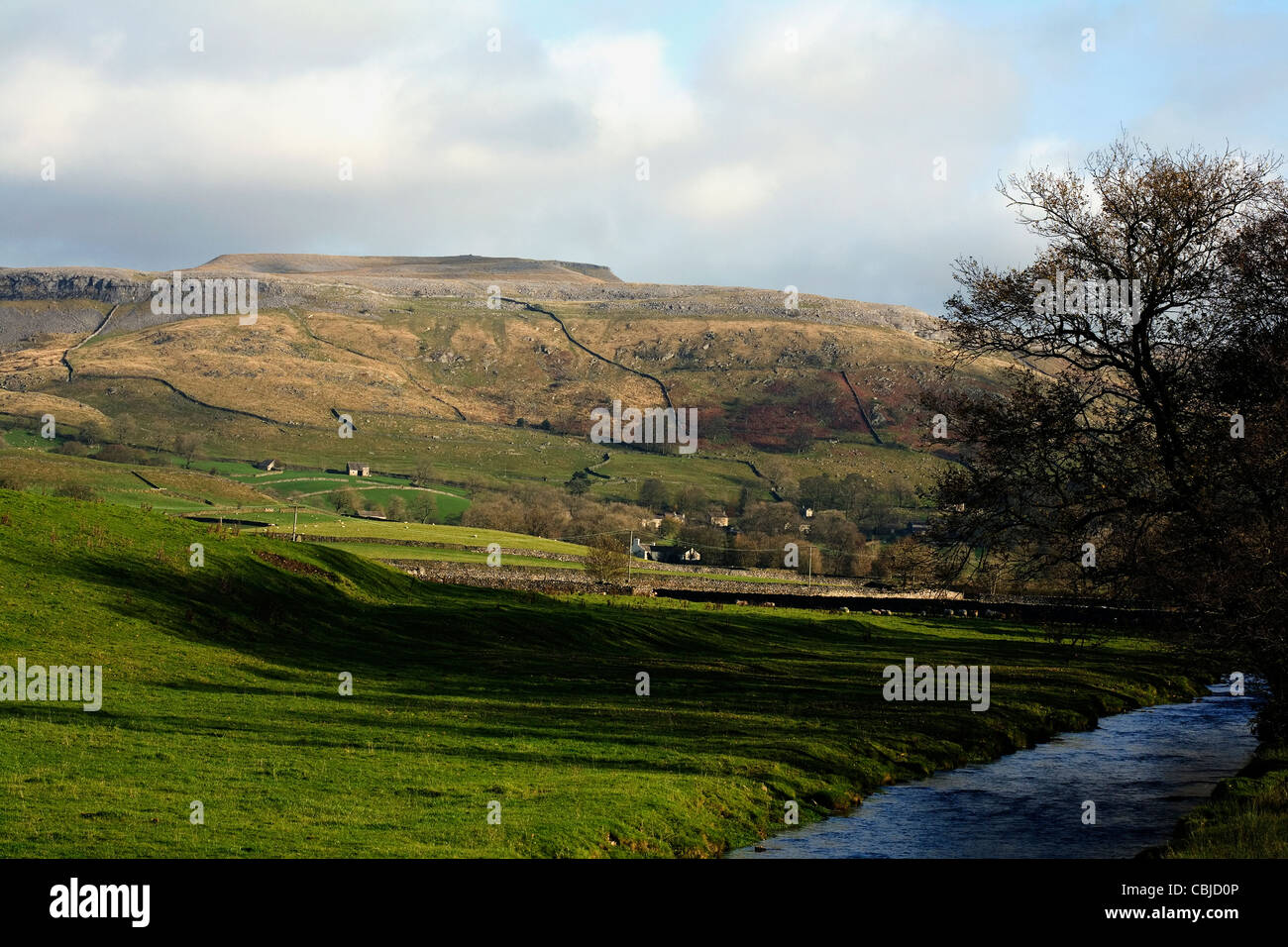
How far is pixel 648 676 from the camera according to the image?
50.9 m

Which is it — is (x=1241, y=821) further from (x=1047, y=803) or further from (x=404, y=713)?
(x=404, y=713)

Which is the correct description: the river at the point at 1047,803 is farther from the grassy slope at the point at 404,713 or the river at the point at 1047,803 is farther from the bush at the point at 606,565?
the bush at the point at 606,565

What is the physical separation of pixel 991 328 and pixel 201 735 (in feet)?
81.2

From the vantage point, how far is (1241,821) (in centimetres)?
2462

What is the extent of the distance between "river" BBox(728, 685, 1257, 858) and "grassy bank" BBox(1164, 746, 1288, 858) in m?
1.00

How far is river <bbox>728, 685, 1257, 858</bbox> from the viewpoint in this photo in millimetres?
25781

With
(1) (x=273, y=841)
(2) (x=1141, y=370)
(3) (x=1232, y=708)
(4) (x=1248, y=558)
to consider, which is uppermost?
(2) (x=1141, y=370)

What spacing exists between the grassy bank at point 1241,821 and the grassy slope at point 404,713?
8809 mm

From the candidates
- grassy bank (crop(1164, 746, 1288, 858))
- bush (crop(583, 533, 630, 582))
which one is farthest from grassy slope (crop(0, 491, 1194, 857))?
bush (crop(583, 533, 630, 582))

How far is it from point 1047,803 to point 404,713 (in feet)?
62.7

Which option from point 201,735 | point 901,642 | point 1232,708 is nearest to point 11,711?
point 201,735

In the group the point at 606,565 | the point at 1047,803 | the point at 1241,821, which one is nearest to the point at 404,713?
the point at 1047,803

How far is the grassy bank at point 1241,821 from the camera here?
22.0 meters
